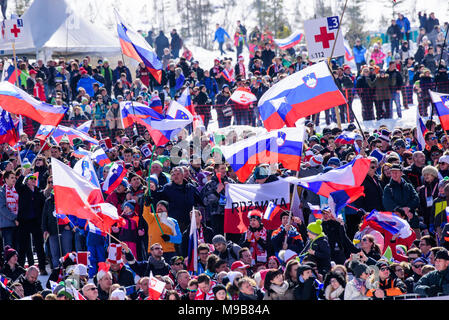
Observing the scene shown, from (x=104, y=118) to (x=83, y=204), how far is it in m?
10.8

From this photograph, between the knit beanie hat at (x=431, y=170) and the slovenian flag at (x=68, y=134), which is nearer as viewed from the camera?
the knit beanie hat at (x=431, y=170)

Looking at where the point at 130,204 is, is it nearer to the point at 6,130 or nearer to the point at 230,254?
the point at 230,254

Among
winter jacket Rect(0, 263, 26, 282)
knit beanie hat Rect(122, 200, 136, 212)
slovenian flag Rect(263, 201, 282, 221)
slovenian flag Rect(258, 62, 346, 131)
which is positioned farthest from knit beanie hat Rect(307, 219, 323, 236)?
winter jacket Rect(0, 263, 26, 282)

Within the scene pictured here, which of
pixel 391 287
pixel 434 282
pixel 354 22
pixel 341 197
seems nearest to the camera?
pixel 434 282

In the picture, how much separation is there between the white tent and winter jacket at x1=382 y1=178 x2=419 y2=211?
19.6 meters

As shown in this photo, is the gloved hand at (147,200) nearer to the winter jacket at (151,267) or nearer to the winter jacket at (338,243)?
the winter jacket at (151,267)

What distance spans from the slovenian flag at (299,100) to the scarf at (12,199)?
4.05 meters

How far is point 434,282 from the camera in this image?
1132 centimetres

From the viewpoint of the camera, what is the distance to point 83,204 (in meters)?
13.2

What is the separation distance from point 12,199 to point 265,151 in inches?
157

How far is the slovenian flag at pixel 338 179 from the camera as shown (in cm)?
1357

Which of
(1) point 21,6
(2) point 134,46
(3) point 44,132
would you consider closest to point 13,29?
(3) point 44,132

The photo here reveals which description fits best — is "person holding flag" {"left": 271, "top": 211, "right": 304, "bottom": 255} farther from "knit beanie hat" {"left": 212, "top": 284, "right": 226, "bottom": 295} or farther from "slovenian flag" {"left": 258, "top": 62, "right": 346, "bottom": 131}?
"slovenian flag" {"left": 258, "top": 62, "right": 346, "bottom": 131}

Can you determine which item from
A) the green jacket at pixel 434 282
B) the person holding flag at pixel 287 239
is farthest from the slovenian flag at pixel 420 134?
the green jacket at pixel 434 282
